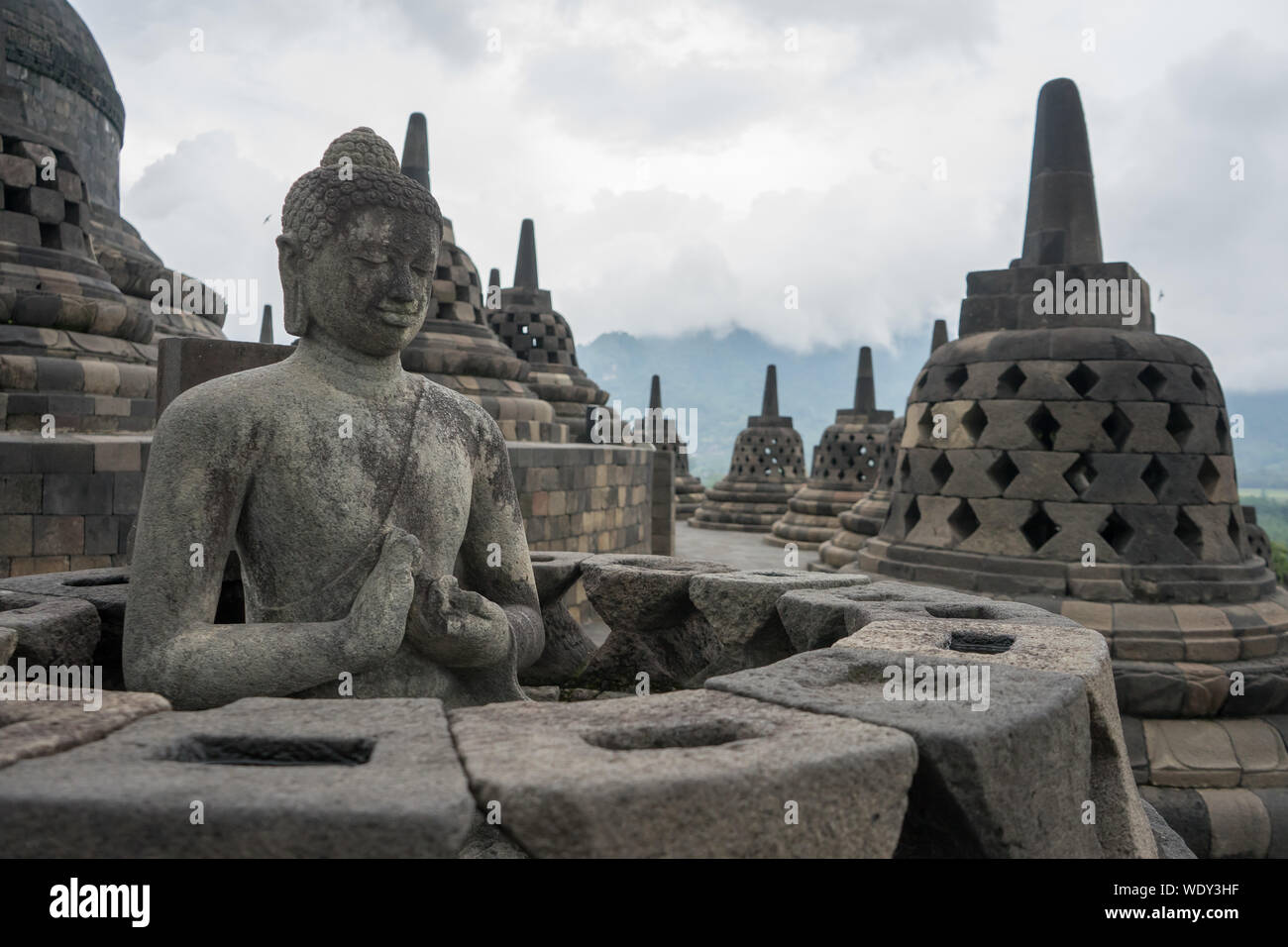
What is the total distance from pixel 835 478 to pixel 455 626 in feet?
49.5

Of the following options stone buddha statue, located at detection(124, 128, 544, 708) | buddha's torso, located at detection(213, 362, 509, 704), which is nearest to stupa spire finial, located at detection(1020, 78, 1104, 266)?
stone buddha statue, located at detection(124, 128, 544, 708)

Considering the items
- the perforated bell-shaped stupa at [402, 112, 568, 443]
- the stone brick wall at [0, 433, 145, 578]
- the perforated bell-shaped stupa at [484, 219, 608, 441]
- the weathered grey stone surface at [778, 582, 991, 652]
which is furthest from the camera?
the perforated bell-shaped stupa at [484, 219, 608, 441]

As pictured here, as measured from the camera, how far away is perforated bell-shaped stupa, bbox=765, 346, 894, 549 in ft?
53.2

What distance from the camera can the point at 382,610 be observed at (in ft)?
7.09

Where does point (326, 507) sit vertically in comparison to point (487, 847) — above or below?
above

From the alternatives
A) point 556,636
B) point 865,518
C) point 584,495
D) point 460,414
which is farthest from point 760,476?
point 460,414

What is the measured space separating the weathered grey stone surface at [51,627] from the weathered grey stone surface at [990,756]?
1728 millimetres

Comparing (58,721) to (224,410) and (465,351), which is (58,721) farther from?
(465,351)

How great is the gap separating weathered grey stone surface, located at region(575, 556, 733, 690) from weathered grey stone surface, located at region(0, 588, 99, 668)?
1568mm

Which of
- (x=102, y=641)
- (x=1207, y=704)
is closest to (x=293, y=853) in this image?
(x=102, y=641)

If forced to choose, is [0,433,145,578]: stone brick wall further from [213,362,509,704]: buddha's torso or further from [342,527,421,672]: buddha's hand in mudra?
[342,527,421,672]: buddha's hand in mudra
